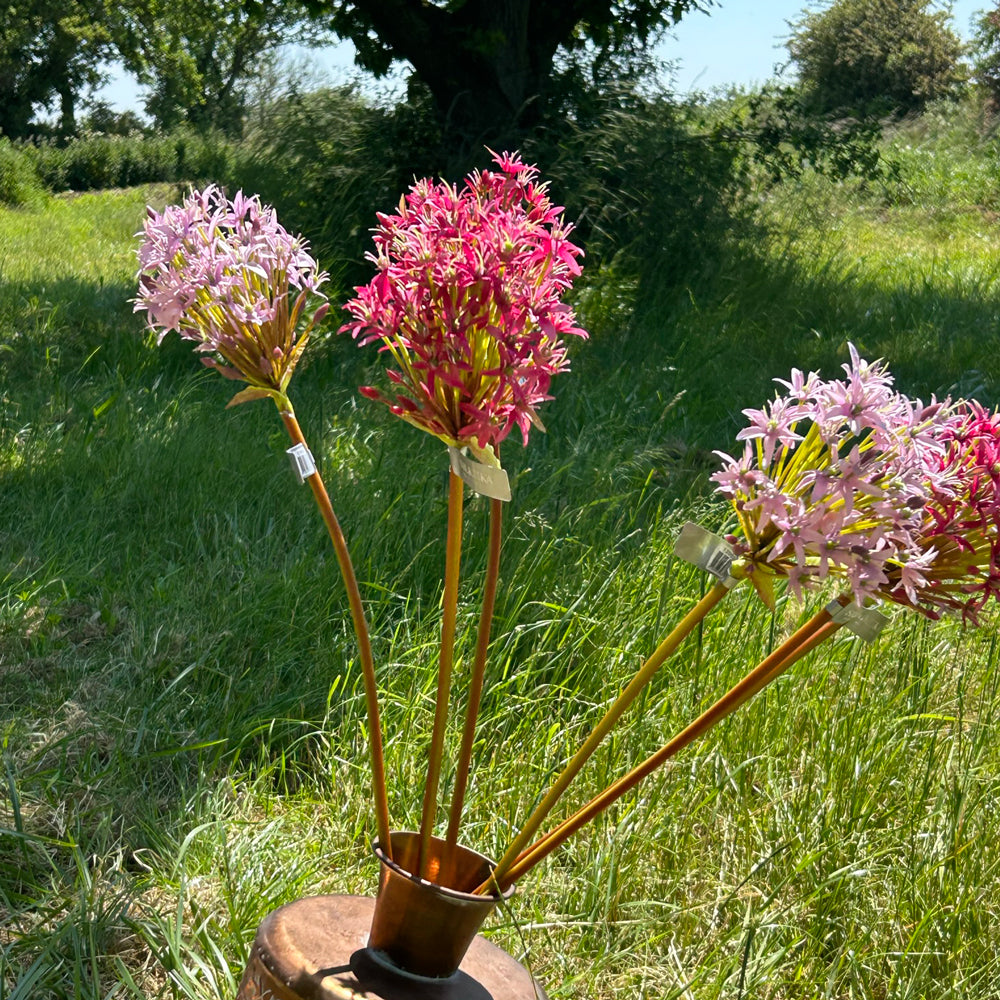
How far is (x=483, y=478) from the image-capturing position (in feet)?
3.48

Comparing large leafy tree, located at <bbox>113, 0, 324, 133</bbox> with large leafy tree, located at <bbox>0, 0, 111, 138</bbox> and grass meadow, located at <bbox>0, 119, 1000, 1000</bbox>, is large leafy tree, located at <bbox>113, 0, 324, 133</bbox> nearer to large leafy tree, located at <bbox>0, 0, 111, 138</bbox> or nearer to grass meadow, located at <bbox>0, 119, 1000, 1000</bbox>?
large leafy tree, located at <bbox>0, 0, 111, 138</bbox>

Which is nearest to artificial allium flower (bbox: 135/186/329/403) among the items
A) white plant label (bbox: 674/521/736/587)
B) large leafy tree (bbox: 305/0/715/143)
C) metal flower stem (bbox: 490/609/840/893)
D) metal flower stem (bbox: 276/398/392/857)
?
metal flower stem (bbox: 276/398/392/857)

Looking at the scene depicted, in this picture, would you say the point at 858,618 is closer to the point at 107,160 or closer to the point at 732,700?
the point at 732,700

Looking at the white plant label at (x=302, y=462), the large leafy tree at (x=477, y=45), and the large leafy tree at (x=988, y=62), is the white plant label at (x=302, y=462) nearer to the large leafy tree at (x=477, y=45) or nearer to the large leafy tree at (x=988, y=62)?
the large leafy tree at (x=477, y=45)

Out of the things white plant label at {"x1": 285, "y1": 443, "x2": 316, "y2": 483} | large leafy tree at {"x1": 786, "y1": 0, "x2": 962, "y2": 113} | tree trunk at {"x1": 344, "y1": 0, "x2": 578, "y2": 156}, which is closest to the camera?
white plant label at {"x1": 285, "y1": 443, "x2": 316, "y2": 483}

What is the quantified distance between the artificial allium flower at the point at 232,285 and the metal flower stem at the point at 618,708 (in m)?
0.46

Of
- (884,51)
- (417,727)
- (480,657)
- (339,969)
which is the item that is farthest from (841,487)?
(884,51)

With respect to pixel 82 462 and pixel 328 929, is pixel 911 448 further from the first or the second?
pixel 82 462

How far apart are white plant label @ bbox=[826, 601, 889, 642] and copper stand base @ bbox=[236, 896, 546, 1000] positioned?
0.59m

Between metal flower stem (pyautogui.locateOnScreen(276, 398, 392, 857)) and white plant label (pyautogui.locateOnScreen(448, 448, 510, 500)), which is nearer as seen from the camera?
white plant label (pyautogui.locateOnScreen(448, 448, 510, 500))

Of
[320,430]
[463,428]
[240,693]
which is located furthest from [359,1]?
[463,428]

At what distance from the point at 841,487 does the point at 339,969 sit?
0.74 m

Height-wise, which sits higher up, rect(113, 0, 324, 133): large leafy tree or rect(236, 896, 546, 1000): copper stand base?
rect(113, 0, 324, 133): large leafy tree

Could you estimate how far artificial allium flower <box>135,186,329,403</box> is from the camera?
1100 mm
